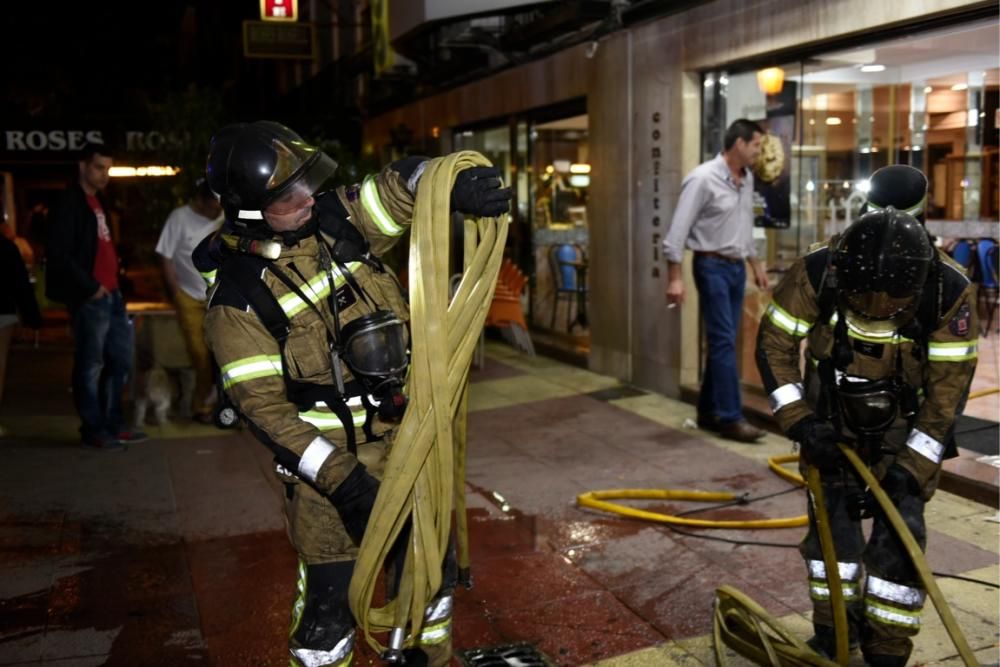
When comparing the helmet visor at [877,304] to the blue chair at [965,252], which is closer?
the helmet visor at [877,304]

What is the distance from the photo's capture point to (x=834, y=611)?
326cm

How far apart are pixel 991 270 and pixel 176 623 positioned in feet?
21.8

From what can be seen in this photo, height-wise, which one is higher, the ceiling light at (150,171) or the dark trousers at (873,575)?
the ceiling light at (150,171)

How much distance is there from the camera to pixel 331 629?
2941 mm

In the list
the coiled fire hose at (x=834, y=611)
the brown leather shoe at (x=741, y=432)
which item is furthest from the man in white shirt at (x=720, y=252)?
the coiled fire hose at (x=834, y=611)

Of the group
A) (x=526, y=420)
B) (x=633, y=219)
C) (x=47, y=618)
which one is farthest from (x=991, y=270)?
(x=47, y=618)

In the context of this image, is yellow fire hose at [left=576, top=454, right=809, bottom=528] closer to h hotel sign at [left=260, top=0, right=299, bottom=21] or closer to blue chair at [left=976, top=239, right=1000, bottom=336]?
blue chair at [left=976, top=239, right=1000, bottom=336]

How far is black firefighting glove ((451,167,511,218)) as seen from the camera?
9.41 feet

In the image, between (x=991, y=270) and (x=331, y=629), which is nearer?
(x=331, y=629)

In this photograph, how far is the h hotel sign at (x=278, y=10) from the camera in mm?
16703

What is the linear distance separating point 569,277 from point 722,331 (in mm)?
4547

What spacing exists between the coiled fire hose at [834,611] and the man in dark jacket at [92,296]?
4.64m

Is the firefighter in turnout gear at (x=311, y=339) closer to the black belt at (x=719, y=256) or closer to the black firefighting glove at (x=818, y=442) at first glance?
the black firefighting glove at (x=818, y=442)

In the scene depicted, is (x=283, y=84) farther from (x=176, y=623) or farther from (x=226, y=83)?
(x=176, y=623)
